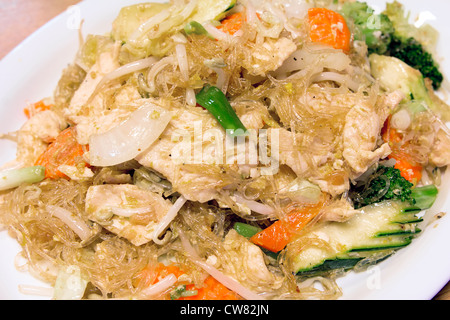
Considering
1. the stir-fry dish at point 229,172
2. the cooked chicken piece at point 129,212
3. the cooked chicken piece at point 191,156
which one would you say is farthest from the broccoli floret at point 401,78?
the cooked chicken piece at point 129,212

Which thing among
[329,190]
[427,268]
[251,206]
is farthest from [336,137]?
[427,268]

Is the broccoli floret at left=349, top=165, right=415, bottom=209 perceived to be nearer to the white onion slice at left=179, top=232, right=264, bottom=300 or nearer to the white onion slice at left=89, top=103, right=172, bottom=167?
the white onion slice at left=179, top=232, right=264, bottom=300

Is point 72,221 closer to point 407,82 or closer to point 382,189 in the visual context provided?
point 382,189

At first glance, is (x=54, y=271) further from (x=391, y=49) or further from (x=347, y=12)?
(x=391, y=49)

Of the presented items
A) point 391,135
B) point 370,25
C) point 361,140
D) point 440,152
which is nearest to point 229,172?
point 361,140

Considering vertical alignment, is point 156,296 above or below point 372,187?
below

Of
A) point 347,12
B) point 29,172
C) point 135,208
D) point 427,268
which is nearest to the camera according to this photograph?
point 427,268

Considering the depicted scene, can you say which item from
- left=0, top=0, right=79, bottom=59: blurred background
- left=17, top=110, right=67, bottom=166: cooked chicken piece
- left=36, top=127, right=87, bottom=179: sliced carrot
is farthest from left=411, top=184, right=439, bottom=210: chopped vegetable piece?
left=0, top=0, right=79, bottom=59: blurred background
